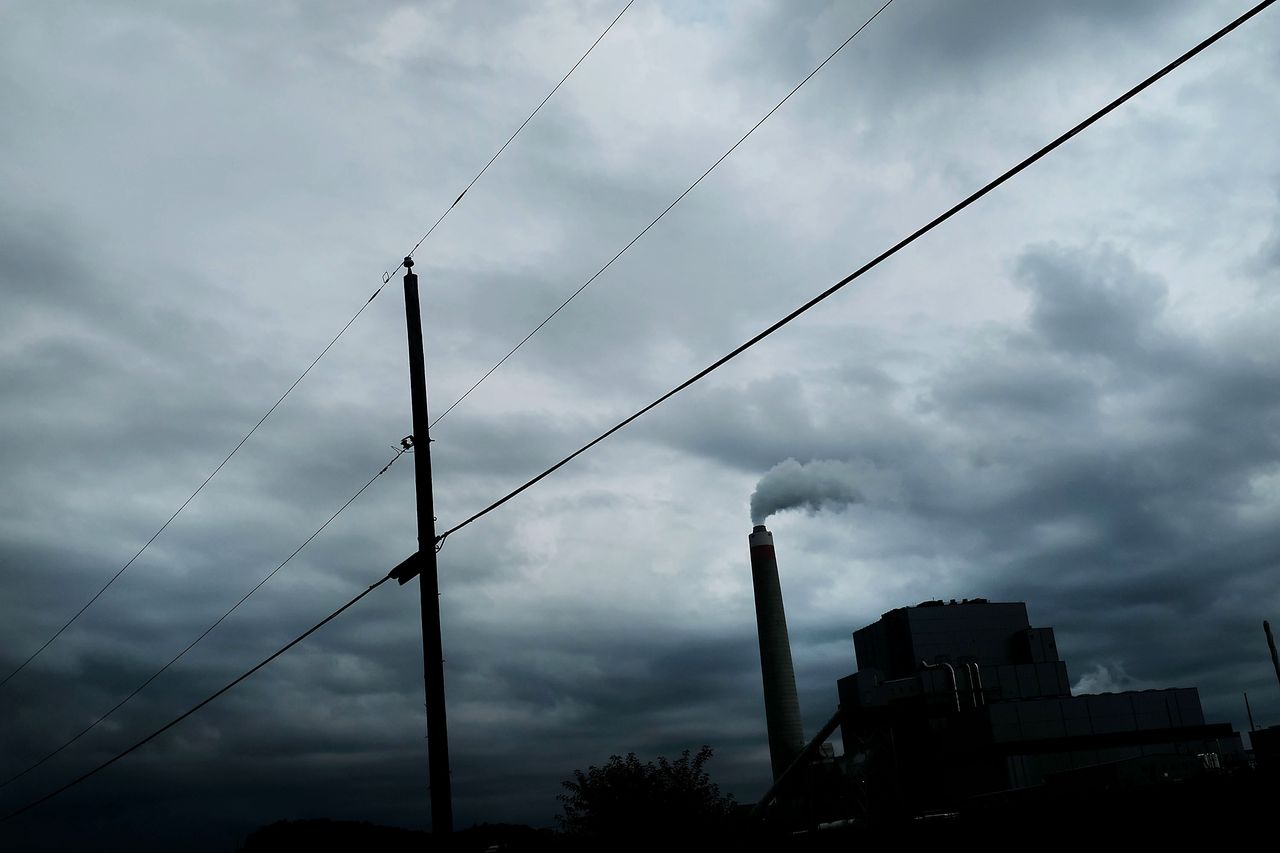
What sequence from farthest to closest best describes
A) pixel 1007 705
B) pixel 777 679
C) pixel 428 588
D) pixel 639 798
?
1. pixel 1007 705
2. pixel 777 679
3. pixel 639 798
4. pixel 428 588

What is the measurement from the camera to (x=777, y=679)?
6303 centimetres

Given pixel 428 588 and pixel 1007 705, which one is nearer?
pixel 428 588

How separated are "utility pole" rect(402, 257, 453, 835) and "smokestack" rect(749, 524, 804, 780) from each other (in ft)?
165

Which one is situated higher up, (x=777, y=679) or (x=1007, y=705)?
(x=777, y=679)

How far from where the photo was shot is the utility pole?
13.5 m

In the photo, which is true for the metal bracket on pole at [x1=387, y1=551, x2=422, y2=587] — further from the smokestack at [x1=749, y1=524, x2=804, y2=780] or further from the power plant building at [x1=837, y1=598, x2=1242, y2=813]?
the smokestack at [x1=749, y1=524, x2=804, y2=780]

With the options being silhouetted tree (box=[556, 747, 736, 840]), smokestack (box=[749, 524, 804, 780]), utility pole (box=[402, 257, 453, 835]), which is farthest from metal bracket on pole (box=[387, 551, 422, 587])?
smokestack (box=[749, 524, 804, 780])

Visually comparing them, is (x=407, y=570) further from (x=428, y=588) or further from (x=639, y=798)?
(x=639, y=798)

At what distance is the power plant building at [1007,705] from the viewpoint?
6662 centimetres

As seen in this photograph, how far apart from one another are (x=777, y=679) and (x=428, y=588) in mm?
51574

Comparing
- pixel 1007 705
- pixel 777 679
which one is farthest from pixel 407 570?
pixel 1007 705

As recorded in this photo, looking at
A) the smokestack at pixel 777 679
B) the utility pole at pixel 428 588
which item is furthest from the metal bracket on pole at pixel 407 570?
the smokestack at pixel 777 679

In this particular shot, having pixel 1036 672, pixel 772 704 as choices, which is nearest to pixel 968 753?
pixel 772 704

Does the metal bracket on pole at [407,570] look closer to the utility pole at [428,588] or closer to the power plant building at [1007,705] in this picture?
the utility pole at [428,588]
